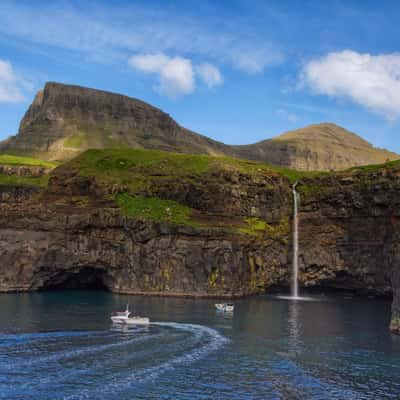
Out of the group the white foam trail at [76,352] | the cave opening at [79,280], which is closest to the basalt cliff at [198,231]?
the cave opening at [79,280]

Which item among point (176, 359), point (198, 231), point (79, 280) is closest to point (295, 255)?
point (198, 231)

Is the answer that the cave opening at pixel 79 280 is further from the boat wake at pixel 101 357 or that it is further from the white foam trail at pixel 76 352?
the white foam trail at pixel 76 352

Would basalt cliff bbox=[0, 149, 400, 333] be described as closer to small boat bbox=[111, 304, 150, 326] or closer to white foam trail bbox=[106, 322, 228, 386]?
small boat bbox=[111, 304, 150, 326]

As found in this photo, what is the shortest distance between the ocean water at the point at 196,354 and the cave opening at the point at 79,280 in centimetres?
3106

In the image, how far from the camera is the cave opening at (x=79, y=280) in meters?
140

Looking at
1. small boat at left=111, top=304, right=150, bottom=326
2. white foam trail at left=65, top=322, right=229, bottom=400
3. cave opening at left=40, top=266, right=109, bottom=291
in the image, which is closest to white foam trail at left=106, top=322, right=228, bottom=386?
white foam trail at left=65, top=322, right=229, bottom=400

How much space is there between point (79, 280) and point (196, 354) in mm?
90290

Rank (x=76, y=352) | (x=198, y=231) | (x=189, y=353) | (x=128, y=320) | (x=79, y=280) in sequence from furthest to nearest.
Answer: (x=79, y=280) → (x=198, y=231) → (x=128, y=320) → (x=189, y=353) → (x=76, y=352)

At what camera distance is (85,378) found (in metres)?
55.1

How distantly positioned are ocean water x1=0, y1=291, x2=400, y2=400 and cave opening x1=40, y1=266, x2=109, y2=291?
102ft

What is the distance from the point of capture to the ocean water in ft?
175

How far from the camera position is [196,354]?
67.8 meters

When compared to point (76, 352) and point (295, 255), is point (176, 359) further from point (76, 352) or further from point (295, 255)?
point (295, 255)

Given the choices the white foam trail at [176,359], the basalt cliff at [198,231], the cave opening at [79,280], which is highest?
the basalt cliff at [198,231]
